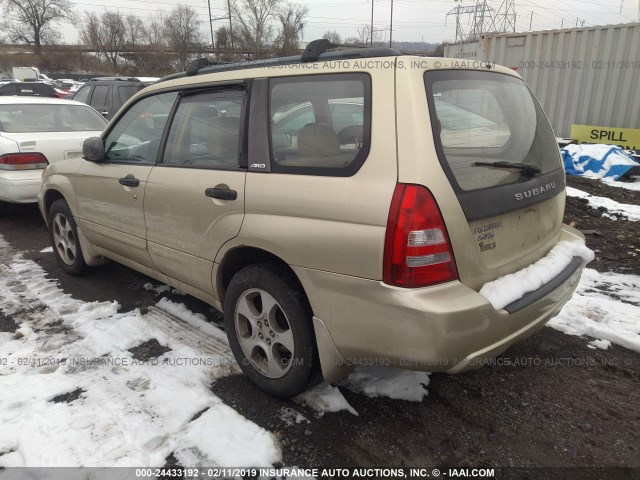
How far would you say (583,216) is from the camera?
5.82 metres

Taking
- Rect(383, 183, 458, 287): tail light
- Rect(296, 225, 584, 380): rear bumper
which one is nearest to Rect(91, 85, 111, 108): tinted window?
Rect(296, 225, 584, 380): rear bumper

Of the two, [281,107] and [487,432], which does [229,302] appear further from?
[487,432]

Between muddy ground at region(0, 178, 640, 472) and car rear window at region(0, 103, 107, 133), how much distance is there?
17.5ft

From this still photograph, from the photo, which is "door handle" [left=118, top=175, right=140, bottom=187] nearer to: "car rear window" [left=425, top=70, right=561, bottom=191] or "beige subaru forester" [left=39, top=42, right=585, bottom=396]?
"beige subaru forester" [left=39, top=42, right=585, bottom=396]

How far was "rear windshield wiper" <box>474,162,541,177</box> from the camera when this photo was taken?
7.22 ft

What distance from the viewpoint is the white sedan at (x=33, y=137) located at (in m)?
5.68

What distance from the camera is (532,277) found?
2.32m

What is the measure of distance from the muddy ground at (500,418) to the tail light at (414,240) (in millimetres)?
932

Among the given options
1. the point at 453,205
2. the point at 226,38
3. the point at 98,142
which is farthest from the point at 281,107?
the point at 226,38

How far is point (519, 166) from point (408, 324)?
108 cm

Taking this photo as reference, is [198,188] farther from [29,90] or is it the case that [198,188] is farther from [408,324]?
[29,90]

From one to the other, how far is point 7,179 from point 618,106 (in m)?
10.1

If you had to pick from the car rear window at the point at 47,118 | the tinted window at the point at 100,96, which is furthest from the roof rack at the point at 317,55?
the tinted window at the point at 100,96

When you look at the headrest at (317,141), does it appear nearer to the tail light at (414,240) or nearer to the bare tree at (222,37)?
the tail light at (414,240)
